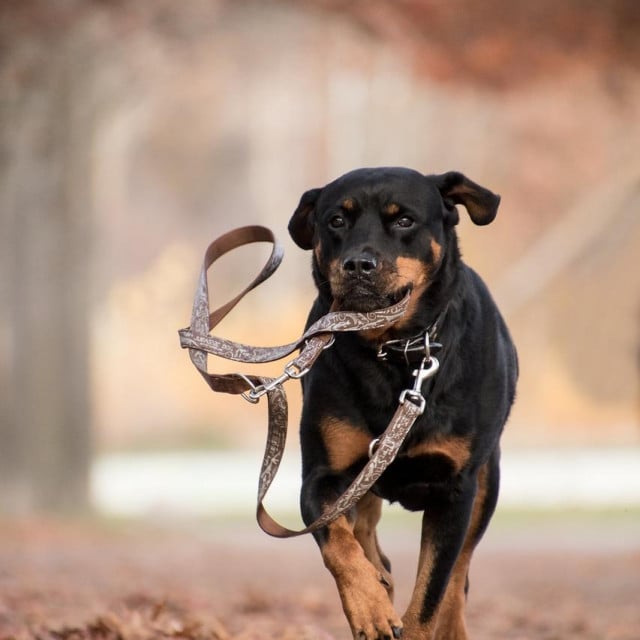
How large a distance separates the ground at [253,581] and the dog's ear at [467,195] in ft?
5.30

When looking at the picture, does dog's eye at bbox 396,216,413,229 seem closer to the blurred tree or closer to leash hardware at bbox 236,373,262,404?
leash hardware at bbox 236,373,262,404

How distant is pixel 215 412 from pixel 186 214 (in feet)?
11.3

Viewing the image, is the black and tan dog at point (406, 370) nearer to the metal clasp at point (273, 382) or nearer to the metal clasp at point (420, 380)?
the metal clasp at point (420, 380)

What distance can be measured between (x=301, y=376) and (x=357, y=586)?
0.69m

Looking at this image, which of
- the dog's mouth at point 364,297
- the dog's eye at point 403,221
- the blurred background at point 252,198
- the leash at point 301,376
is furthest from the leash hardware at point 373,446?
the blurred background at point 252,198

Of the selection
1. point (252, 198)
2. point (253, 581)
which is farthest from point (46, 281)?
point (252, 198)

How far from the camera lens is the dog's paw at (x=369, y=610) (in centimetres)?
395

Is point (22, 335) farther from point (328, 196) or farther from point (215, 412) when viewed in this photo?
point (328, 196)

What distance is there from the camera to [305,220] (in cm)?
474

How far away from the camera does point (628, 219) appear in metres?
17.6

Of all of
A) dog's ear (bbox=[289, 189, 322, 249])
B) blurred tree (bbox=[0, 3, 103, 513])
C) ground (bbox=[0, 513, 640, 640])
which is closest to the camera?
dog's ear (bbox=[289, 189, 322, 249])

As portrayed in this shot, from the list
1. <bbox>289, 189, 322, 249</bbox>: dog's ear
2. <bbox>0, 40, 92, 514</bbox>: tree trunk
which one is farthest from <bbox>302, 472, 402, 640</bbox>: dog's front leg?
<bbox>0, 40, 92, 514</bbox>: tree trunk

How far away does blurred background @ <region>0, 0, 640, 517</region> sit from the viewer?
12891 mm

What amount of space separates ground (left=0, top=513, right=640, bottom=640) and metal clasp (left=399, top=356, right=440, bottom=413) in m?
1.10
